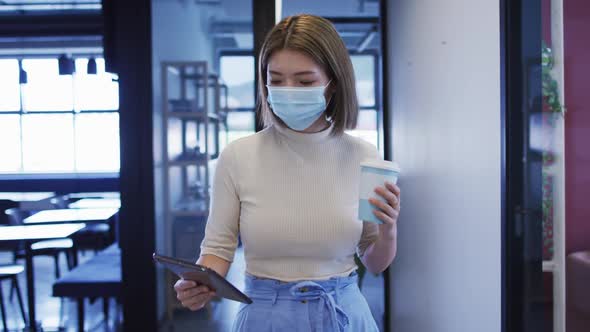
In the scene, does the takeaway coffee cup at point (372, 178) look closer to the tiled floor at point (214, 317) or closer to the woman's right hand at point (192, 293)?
the woman's right hand at point (192, 293)

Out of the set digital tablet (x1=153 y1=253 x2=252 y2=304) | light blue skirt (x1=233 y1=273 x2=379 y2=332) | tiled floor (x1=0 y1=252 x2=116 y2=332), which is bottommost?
tiled floor (x1=0 y1=252 x2=116 y2=332)

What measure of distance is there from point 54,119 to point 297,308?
5165mm

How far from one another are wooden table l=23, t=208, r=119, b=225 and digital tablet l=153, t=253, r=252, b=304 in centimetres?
254

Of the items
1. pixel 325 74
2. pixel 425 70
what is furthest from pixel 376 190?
pixel 425 70

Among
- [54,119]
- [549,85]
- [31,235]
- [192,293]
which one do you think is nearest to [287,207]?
[192,293]

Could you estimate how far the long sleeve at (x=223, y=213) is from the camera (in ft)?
3.57

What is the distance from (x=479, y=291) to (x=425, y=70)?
39.0 inches

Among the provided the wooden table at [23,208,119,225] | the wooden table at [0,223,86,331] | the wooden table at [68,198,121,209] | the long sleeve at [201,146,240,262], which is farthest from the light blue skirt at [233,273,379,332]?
the wooden table at [68,198,121,209]

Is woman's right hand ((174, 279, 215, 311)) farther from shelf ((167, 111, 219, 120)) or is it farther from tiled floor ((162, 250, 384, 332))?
shelf ((167, 111, 219, 120))

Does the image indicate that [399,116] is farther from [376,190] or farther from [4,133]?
[4,133]

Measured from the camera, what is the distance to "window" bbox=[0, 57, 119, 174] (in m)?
3.10

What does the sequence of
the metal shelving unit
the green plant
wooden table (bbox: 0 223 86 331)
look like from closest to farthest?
the green plant → wooden table (bbox: 0 223 86 331) → the metal shelving unit

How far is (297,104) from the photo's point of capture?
1.09 metres

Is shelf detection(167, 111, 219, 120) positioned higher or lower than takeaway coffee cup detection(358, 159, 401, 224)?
higher
